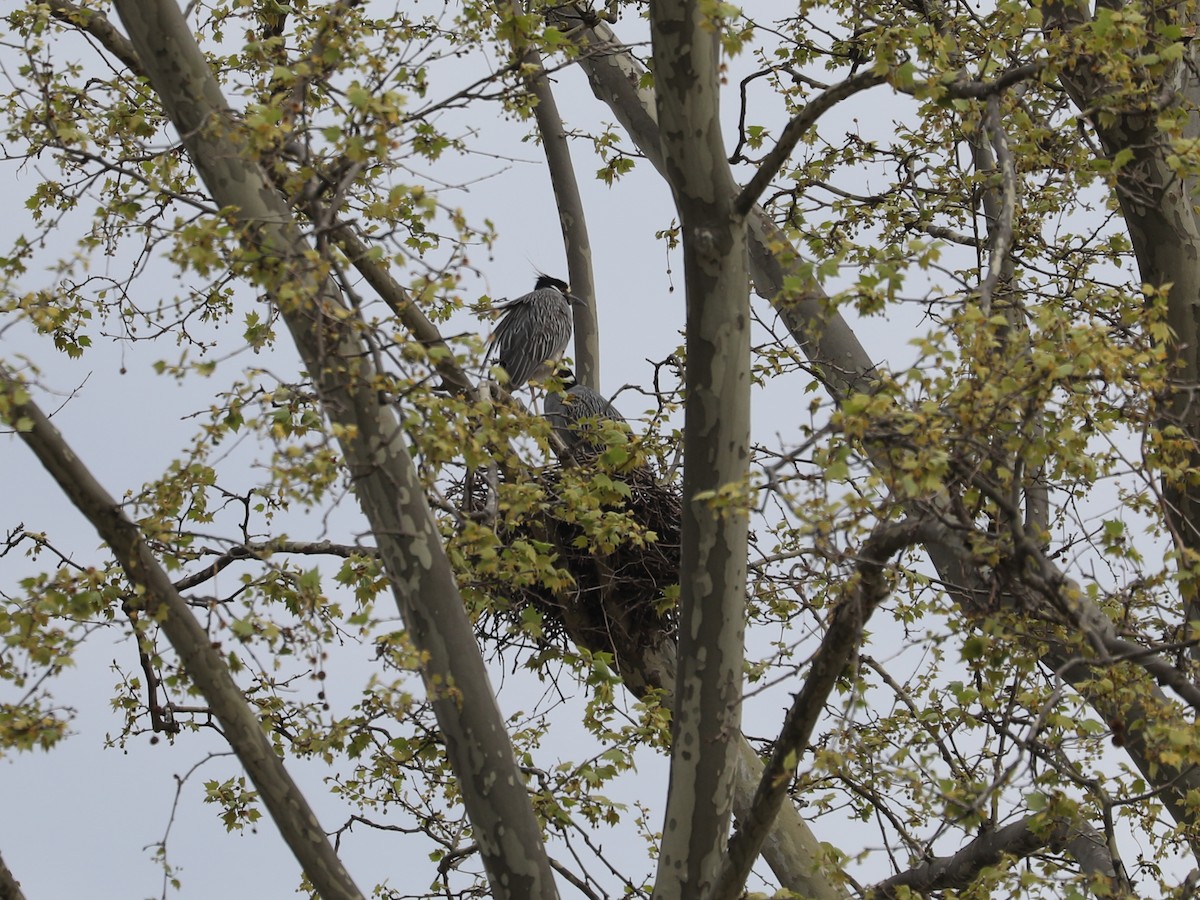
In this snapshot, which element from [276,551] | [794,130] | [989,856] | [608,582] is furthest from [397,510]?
[989,856]

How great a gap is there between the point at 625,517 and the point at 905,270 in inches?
74.2

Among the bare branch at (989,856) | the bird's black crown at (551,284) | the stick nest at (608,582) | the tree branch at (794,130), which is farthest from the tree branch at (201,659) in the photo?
the bird's black crown at (551,284)

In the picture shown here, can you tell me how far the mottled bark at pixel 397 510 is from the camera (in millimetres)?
5133

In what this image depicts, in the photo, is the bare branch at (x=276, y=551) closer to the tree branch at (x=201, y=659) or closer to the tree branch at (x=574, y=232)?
the tree branch at (x=201, y=659)

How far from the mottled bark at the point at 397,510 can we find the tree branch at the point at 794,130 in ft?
5.21

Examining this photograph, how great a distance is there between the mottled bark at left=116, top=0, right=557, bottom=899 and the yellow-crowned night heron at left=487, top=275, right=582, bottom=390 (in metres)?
4.39

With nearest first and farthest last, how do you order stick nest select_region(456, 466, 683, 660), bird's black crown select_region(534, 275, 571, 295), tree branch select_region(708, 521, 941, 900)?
tree branch select_region(708, 521, 941, 900) → stick nest select_region(456, 466, 683, 660) → bird's black crown select_region(534, 275, 571, 295)

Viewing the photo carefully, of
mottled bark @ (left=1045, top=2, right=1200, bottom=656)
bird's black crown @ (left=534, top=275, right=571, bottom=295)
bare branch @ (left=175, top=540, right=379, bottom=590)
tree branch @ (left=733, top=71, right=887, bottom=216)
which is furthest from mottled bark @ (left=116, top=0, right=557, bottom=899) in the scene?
bird's black crown @ (left=534, top=275, right=571, bottom=295)

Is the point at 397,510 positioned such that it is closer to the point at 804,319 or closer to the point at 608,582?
the point at 608,582

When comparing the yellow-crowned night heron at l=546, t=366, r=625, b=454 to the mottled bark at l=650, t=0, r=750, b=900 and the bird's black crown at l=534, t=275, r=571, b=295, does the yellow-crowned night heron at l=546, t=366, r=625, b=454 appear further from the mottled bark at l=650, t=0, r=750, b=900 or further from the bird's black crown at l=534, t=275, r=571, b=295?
the mottled bark at l=650, t=0, r=750, b=900

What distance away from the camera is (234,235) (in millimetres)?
4805

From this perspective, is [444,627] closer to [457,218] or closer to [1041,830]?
[457,218]

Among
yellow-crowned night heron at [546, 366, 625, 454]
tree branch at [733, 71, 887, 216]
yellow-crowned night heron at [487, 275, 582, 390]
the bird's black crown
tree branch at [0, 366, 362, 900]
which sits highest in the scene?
the bird's black crown

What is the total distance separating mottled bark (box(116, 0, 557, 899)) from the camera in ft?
16.8
